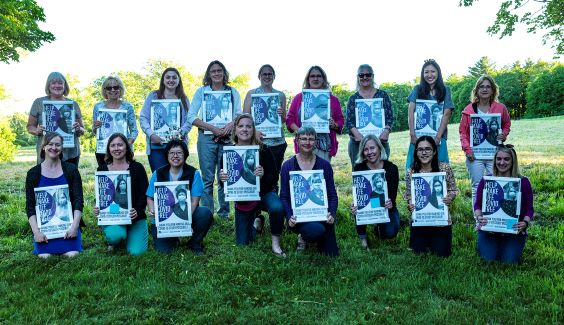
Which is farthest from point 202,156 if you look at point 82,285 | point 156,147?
point 82,285

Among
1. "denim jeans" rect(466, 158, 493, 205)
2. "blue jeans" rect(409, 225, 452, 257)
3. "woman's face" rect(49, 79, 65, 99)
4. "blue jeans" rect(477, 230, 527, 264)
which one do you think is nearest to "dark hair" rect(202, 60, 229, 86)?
"woman's face" rect(49, 79, 65, 99)

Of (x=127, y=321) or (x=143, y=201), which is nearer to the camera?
(x=127, y=321)

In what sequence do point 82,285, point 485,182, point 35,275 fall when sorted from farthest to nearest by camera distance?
point 485,182 < point 35,275 < point 82,285

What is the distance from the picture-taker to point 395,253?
5965 millimetres

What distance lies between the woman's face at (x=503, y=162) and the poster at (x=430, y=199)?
2.08 ft

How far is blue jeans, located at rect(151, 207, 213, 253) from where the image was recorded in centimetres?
588

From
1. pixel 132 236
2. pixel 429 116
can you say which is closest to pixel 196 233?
pixel 132 236

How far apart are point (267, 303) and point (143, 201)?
8.19 feet

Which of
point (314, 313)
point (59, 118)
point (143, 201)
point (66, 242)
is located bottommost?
point (314, 313)

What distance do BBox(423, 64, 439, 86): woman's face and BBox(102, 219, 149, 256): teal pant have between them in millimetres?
4397

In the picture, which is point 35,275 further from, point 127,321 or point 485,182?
point 485,182

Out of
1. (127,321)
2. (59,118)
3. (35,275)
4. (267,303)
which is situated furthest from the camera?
(59,118)

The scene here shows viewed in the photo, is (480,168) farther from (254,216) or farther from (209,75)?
(209,75)

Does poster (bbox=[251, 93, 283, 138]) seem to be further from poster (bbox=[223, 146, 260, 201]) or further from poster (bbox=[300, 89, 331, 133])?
poster (bbox=[223, 146, 260, 201])
